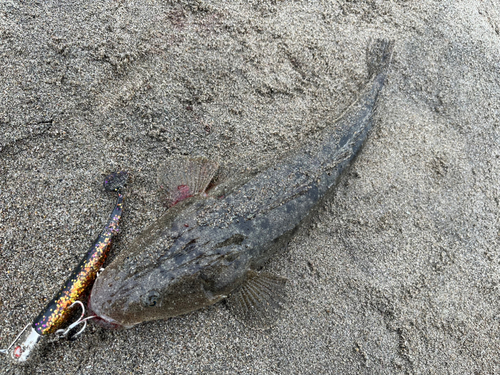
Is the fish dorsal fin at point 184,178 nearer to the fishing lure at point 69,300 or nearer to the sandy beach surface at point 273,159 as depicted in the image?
the sandy beach surface at point 273,159

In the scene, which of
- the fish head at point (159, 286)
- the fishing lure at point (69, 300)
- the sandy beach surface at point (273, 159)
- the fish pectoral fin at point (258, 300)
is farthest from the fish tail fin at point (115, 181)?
the fish pectoral fin at point (258, 300)

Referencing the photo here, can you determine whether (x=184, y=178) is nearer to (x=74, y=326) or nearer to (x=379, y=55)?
(x=74, y=326)

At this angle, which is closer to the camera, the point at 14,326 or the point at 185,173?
the point at 14,326

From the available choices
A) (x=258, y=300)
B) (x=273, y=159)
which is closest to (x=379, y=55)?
(x=273, y=159)

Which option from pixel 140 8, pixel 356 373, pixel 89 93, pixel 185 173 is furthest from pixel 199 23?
pixel 356 373

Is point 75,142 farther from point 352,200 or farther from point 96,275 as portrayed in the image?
point 352,200

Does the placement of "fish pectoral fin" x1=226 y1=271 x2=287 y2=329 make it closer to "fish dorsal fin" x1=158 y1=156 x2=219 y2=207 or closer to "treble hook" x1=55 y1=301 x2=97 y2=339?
"fish dorsal fin" x1=158 y1=156 x2=219 y2=207
